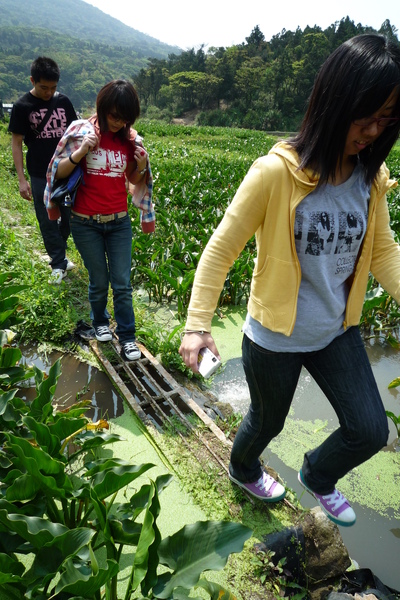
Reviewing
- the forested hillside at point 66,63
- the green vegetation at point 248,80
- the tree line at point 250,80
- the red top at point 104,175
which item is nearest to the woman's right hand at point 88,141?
the red top at point 104,175

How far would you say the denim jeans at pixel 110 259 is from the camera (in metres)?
2.88

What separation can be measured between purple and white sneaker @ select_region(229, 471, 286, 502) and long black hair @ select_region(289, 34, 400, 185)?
1377 mm

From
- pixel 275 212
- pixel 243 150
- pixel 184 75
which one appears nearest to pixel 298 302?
pixel 275 212

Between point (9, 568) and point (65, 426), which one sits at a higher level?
point (65, 426)

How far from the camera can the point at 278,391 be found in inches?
63.2

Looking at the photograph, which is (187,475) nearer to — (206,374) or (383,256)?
(206,374)

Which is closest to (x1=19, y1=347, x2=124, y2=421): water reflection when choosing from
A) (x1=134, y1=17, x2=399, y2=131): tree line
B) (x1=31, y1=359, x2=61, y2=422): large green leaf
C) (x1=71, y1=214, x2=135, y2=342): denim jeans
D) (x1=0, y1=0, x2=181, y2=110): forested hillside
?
(x1=71, y1=214, x2=135, y2=342): denim jeans

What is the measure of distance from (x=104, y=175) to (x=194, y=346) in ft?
5.78

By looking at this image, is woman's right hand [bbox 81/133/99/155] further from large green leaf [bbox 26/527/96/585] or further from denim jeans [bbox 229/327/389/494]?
large green leaf [bbox 26/527/96/585]

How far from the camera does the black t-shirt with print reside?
3680 millimetres

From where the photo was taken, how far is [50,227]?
13.6 feet

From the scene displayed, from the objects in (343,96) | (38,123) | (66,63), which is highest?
(66,63)

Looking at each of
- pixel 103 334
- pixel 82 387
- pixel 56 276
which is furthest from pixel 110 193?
pixel 56 276

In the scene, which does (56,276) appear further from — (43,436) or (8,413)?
(43,436)
